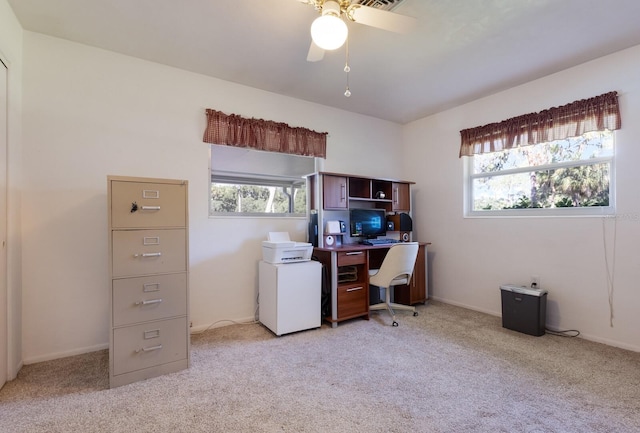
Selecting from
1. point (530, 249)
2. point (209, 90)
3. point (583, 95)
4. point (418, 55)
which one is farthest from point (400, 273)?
point (209, 90)

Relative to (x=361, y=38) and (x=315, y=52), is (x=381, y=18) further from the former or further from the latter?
(x=361, y=38)

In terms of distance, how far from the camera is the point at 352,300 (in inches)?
124

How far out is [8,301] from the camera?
2.03 m

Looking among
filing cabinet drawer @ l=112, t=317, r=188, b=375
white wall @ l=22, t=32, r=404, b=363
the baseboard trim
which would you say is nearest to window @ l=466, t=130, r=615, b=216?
white wall @ l=22, t=32, r=404, b=363

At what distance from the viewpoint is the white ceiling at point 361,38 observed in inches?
79.8

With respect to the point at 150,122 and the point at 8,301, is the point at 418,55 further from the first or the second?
the point at 8,301

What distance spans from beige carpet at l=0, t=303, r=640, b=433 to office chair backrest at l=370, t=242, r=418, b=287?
636 millimetres

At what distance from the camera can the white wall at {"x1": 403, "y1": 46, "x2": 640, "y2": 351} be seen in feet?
8.34

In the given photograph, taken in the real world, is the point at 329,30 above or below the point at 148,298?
above

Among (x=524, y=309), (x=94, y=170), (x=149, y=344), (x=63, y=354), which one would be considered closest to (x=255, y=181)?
(x=94, y=170)

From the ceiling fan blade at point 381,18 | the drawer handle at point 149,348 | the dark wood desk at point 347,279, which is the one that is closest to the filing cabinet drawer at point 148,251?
the drawer handle at point 149,348

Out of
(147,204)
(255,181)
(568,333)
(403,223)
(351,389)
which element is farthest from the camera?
(403,223)

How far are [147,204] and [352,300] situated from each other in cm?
211

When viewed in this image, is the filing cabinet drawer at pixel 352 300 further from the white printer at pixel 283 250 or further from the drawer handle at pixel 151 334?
the drawer handle at pixel 151 334
